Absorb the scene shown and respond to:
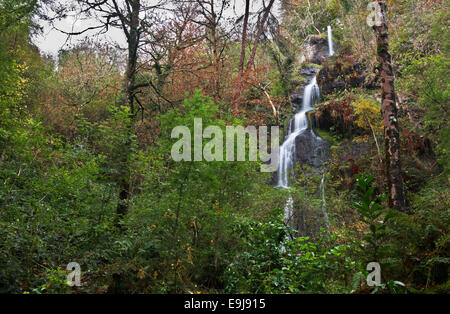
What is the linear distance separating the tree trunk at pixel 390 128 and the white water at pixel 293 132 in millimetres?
5333

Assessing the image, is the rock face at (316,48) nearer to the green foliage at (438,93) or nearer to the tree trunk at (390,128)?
the green foliage at (438,93)

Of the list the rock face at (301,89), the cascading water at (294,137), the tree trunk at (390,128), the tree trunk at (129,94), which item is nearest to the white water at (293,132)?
the cascading water at (294,137)

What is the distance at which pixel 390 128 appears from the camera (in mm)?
5891

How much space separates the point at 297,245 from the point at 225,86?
363 inches

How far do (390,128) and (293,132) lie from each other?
9.53 metres

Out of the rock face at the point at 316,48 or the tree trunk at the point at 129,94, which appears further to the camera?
the rock face at the point at 316,48

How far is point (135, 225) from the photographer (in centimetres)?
451

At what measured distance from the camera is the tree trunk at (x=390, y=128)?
5.57m

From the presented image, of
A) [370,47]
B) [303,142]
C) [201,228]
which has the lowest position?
[201,228]

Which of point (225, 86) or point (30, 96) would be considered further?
point (30, 96)

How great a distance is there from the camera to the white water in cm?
1323

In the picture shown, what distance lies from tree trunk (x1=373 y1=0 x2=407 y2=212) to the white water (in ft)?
17.5
